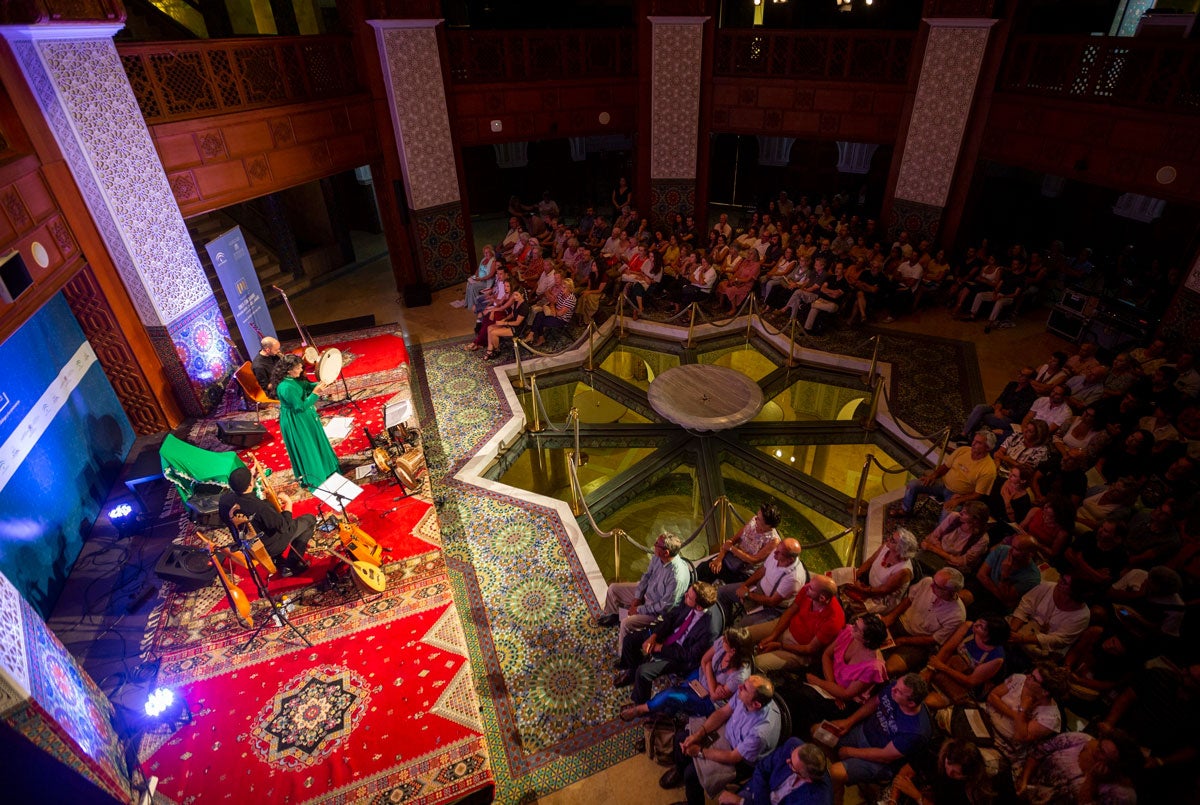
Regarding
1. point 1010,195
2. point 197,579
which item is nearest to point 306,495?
point 197,579

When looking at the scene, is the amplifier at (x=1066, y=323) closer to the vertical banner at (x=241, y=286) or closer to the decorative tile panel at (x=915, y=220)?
the decorative tile panel at (x=915, y=220)

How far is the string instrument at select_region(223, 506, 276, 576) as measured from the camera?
14.6ft

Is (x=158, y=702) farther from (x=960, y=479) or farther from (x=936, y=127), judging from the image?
(x=936, y=127)

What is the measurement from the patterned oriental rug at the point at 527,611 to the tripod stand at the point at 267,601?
1.22m

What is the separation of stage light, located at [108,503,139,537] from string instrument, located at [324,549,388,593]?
7.51 feet

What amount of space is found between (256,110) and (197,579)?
5568 millimetres

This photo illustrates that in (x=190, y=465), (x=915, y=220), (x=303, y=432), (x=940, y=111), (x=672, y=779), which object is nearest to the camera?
(x=672, y=779)

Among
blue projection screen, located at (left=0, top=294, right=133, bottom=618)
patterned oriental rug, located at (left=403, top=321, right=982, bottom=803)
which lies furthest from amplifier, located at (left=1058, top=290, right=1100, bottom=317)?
blue projection screen, located at (left=0, top=294, right=133, bottom=618)

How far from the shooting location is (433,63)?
890cm

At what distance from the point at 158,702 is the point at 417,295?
22.3 ft

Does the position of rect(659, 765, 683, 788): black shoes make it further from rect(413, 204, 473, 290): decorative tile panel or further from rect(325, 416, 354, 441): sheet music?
rect(413, 204, 473, 290): decorative tile panel

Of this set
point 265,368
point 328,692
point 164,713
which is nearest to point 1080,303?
point 328,692

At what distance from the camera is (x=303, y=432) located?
5594mm

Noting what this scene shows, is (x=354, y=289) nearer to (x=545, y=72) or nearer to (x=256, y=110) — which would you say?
(x=256, y=110)
